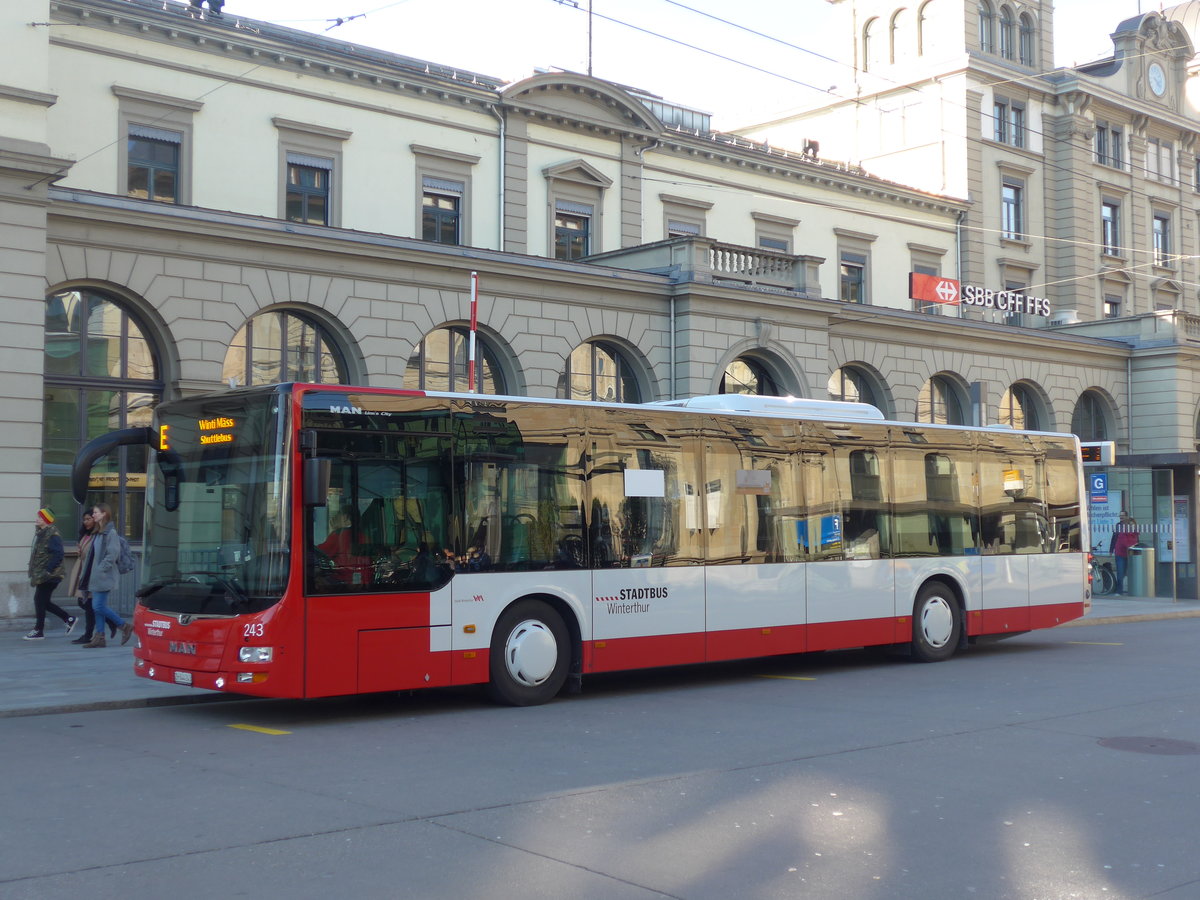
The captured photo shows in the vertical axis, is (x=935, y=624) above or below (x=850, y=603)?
below

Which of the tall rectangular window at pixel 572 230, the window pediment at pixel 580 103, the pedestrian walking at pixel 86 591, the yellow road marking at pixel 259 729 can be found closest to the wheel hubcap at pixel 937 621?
the yellow road marking at pixel 259 729

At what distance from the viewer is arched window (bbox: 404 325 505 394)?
25.6m

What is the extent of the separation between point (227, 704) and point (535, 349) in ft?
48.4

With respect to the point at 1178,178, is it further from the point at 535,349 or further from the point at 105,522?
the point at 105,522

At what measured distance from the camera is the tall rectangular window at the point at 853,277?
3859 centimetres

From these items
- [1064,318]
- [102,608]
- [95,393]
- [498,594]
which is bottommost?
[102,608]

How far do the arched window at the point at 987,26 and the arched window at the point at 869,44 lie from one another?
13.3ft

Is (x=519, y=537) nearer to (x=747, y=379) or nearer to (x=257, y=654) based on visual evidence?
(x=257, y=654)

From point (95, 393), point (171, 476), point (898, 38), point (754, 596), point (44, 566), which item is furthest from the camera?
point (898, 38)

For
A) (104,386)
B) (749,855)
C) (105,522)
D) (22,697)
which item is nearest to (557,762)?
(749,855)

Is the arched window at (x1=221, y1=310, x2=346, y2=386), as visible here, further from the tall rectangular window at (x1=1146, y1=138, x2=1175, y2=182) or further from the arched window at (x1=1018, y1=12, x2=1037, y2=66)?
the tall rectangular window at (x1=1146, y1=138, x2=1175, y2=182)

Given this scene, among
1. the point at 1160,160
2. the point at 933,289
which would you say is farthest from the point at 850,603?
the point at 1160,160

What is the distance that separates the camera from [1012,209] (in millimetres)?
44406

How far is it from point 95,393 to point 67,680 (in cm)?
923
